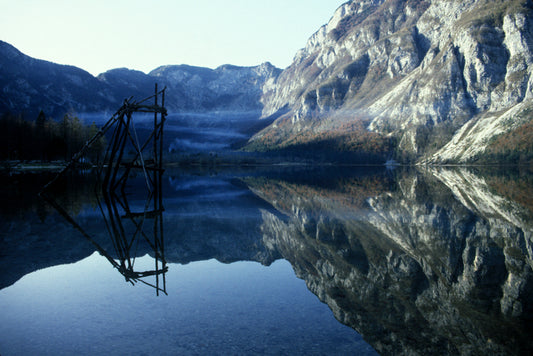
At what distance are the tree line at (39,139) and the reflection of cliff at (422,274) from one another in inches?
2542

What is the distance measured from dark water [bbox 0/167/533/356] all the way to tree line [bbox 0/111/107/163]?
2471 inches

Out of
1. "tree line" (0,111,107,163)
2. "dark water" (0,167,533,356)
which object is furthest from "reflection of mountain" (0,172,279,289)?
"tree line" (0,111,107,163)

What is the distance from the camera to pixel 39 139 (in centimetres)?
6869

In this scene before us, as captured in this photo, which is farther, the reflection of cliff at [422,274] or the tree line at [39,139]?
the tree line at [39,139]

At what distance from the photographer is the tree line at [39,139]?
66000mm

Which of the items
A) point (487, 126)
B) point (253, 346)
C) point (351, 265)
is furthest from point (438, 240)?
point (487, 126)

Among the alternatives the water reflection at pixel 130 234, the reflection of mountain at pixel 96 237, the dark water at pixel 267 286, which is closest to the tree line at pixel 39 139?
the water reflection at pixel 130 234

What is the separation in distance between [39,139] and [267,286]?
7691 centimetres

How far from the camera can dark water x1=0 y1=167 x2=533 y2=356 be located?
15.5 ft

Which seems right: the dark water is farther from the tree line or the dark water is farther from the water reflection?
the tree line

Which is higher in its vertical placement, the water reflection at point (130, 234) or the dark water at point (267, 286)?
the dark water at point (267, 286)

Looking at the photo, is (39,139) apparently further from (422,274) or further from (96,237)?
(422,274)

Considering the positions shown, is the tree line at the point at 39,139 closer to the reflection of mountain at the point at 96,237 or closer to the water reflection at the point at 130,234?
the water reflection at the point at 130,234

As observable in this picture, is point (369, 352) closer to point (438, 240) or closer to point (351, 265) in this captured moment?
point (351, 265)
